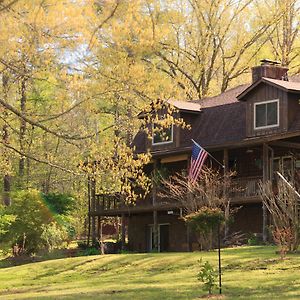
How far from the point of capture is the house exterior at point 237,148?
30.7 m

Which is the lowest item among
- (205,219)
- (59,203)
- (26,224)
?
(26,224)

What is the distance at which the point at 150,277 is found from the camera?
19953 mm

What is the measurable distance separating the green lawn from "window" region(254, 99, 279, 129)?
7.68 meters

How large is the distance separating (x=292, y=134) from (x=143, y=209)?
9007 millimetres

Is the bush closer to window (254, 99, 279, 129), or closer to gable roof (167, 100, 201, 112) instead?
gable roof (167, 100, 201, 112)

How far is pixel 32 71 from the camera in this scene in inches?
595

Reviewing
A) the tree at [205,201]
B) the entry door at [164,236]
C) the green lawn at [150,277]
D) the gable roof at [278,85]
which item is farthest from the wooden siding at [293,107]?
the entry door at [164,236]

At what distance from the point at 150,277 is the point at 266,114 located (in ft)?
43.6

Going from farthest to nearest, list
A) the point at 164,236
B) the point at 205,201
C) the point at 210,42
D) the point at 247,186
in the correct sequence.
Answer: the point at 210,42 < the point at 164,236 < the point at 247,186 < the point at 205,201

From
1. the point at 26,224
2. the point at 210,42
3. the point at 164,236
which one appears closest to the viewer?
the point at 26,224

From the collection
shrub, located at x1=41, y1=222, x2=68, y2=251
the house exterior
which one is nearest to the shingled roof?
the house exterior

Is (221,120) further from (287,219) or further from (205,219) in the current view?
(287,219)

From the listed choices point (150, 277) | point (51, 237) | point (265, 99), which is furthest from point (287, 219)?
point (51, 237)

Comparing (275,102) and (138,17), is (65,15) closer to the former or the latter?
(138,17)
